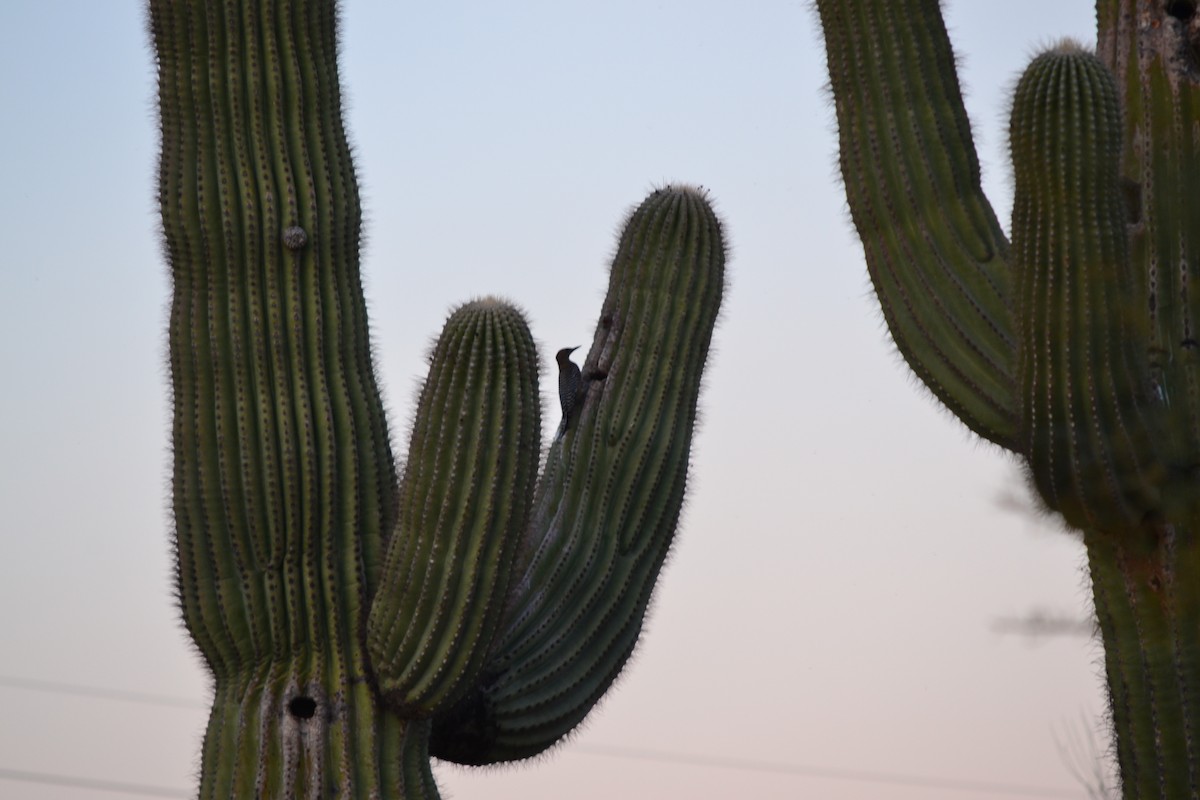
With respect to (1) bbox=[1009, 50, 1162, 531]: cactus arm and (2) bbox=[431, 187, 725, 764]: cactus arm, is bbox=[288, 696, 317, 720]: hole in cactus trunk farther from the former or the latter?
(1) bbox=[1009, 50, 1162, 531]: cactus arm

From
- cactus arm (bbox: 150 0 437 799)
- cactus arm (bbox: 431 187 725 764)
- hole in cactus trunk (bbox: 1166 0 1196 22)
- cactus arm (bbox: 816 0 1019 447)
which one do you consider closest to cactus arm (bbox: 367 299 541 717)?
cactus arm (bbox: 150 0 437 799)

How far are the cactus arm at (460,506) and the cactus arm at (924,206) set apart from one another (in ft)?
4.31

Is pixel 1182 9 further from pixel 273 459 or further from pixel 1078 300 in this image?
pixel 273 459

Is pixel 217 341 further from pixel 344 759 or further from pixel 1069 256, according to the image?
pixel 1069 256

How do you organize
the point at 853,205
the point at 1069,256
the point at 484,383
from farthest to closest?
the point at 853,205 < the point at 484,383 < the point at 1069,256

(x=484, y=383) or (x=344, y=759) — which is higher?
(x=484, y=383)

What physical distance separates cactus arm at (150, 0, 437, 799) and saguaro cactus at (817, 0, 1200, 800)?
77.4 inches

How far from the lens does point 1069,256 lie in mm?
5289

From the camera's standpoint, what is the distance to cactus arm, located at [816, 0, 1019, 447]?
5.77 m

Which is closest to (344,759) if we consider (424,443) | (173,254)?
(424,443)

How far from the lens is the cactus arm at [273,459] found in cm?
601

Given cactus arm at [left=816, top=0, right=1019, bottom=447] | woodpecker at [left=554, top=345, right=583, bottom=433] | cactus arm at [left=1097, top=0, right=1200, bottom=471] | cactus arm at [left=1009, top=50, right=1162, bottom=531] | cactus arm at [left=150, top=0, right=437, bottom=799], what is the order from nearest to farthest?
cactus arm at [left=1009, top=50, right=1162, bottom=531] < cactus arm at [left=1097, top=0, right=1200, bottom=471] < cactus arm at [left=816, top=0, right=1019, bottom=447] < cactus arm at [left=150, top=0, right=437, bottom=799] < woodpecker at [left=554, top=345, right=583, bottom=433]

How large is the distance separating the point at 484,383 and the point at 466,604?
29.5 inches

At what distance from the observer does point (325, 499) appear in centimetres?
615
